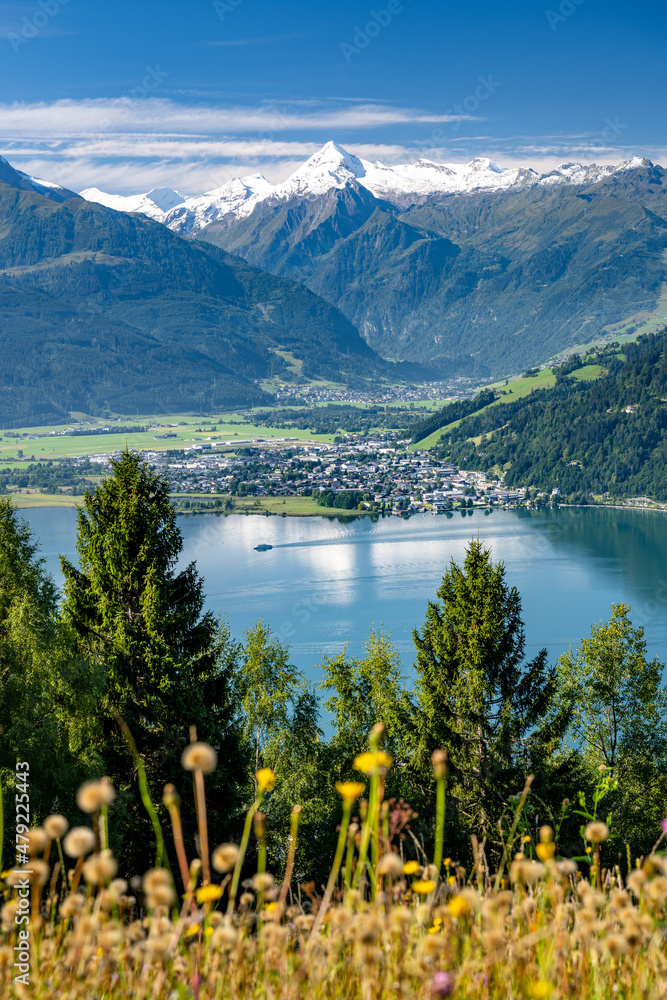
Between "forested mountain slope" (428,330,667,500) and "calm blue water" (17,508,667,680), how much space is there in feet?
76.5

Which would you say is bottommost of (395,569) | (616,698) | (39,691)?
(395,569)

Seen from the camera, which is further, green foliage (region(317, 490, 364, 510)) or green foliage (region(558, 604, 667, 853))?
green foliage (region(317, 490, 364, 510))

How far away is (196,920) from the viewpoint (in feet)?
5.77

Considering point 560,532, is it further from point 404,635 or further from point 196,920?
point 196,920

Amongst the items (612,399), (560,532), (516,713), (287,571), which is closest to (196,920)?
(516,713)

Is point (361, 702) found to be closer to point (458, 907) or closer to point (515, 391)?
point (458, 907)

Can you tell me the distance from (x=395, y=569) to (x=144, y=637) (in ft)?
140

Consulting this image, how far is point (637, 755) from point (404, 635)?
21.5m

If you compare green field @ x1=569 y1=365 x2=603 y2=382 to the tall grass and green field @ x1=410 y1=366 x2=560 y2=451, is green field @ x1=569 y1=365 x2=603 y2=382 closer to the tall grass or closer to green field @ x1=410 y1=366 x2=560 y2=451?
green field @ x1=410 y1=366 x2=560 y2=451

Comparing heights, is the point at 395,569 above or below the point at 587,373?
below

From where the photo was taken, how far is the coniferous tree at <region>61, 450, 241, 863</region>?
981 cm

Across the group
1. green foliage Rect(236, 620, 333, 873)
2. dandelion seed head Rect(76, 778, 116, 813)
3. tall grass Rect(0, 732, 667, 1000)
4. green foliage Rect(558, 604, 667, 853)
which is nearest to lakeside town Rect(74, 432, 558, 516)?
green foliage Rect(236, 620, 333, 873)

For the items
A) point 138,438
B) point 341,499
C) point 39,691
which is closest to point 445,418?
point 138,438

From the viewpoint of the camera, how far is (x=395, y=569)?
52.0 m
